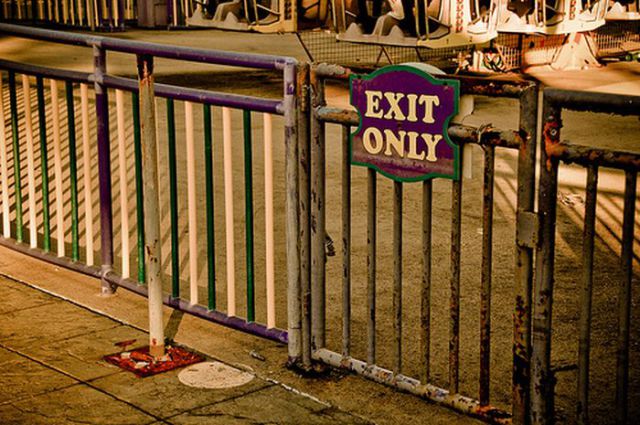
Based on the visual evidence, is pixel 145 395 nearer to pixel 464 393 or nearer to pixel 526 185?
pixel 464 393

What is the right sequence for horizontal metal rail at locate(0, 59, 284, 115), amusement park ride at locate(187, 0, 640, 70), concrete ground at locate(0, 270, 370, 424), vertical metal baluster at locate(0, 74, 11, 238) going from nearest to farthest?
concrete ground at locate(0, 270, 370, 424) → horizontal metal rail at locate(0, 59, 284, 115) → vertical metal baluster at locate(0, 74, 11, 238) → amusement park ride at locate(187, 0, 640, 70)

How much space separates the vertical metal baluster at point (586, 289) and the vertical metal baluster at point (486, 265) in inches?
15.1

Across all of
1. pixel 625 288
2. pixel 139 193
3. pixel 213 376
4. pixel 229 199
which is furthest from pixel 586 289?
pixel 139 193

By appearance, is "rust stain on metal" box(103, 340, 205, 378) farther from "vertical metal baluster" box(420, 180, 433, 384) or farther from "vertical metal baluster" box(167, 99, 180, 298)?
"vertical metal baluster" box(420, 180, 433, 384)

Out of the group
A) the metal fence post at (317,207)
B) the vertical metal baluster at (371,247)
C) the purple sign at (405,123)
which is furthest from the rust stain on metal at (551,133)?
the metal fence post at (317,207)

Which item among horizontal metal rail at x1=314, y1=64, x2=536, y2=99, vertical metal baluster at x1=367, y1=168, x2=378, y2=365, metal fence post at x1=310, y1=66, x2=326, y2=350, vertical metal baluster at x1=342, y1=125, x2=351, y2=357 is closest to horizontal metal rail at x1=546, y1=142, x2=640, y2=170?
horizontal metal rail at x1=314, y1=64, x2=536, y2=99

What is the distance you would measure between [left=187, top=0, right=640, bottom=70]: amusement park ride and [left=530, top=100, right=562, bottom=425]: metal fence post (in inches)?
358

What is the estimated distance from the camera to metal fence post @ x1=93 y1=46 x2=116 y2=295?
5.80 metres

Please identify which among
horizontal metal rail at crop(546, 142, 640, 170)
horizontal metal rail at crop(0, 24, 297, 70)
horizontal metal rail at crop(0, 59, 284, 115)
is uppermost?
horizontal metal rail at crop(0, 24, 297, 70)

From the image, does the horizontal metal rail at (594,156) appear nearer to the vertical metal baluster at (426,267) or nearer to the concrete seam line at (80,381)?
the vertical metal baluster at (426,267)

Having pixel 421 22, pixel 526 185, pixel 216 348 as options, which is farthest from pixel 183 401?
pixel 421 22

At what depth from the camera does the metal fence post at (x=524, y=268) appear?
153 inches

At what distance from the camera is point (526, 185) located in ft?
12.9

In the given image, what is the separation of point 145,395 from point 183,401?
18cm
